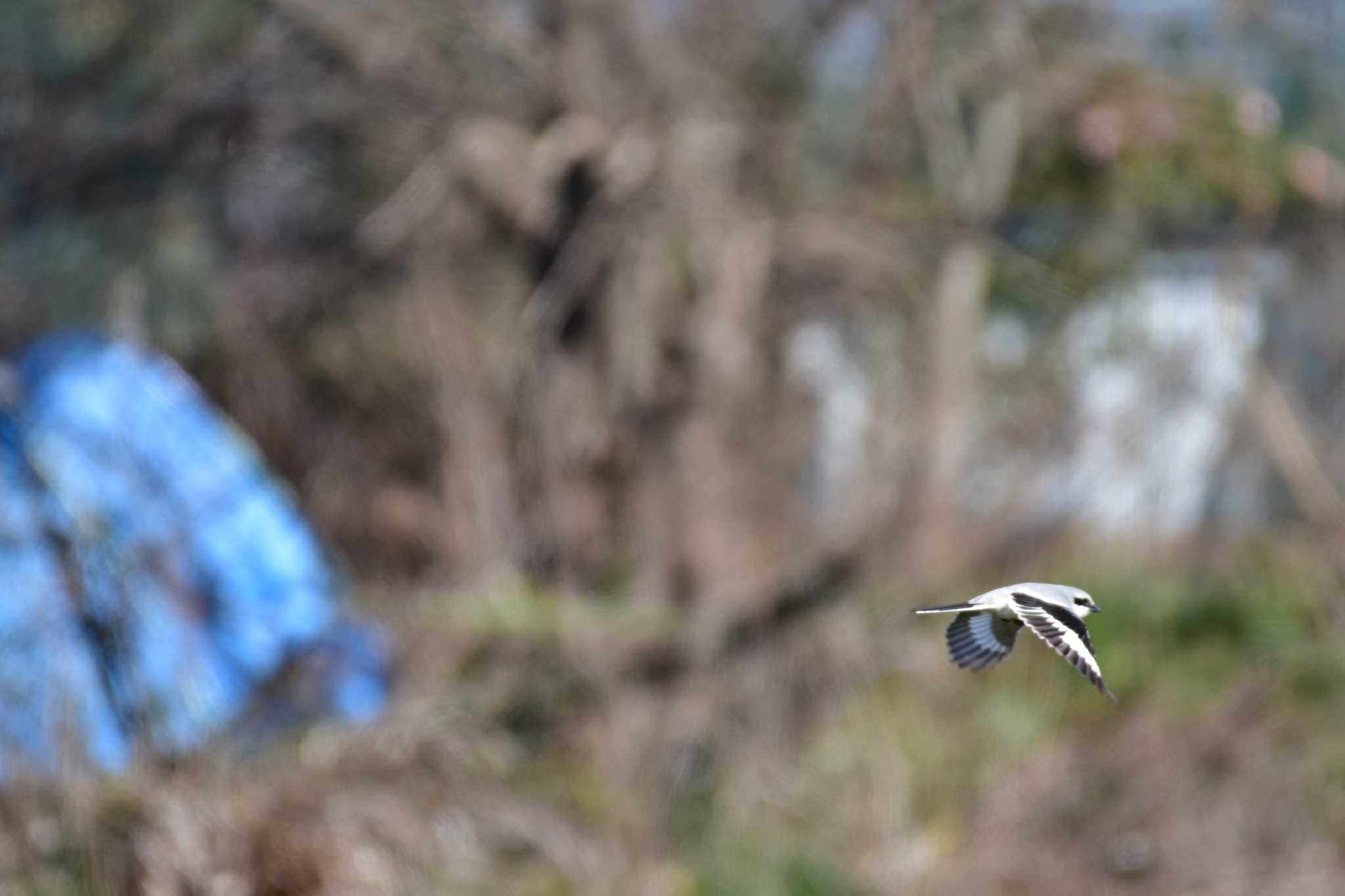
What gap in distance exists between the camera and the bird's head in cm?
116

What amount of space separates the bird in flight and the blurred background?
4.69 metres

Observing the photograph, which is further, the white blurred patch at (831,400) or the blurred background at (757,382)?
the white blurred patch at (831,400)

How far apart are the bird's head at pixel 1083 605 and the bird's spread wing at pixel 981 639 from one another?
0.15 feet

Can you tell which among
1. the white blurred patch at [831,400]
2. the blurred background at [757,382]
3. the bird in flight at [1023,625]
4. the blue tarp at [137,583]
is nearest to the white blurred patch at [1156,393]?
the blurred background at [757,382]

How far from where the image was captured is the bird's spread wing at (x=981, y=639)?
3.95 feet

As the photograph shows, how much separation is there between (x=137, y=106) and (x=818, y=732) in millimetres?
4357

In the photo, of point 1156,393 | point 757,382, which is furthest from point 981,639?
point 757,382

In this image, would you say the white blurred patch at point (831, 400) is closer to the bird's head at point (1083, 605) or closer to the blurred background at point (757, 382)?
the blurred background at point (757, 382)

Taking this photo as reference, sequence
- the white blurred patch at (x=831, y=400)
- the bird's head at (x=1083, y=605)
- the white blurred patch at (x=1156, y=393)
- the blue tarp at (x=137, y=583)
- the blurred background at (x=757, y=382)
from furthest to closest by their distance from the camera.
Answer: the white blurred patch at (x=831, y=400)
the white blurred patch at (x=1156, y=393)
the blurred background at (x=757, y=382)
the blue tarp at (x=137, y=583)
the bird's head at (x=1083, y=605)

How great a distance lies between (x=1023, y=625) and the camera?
1.23 metres

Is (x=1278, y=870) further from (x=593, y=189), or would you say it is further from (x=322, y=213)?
(x=322, y=213)

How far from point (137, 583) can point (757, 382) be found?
4019 millimetres

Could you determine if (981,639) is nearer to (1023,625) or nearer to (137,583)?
(1023,625)

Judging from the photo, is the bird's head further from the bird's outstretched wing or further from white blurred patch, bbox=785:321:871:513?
white blurred patch, bbox=785:321:871:513
